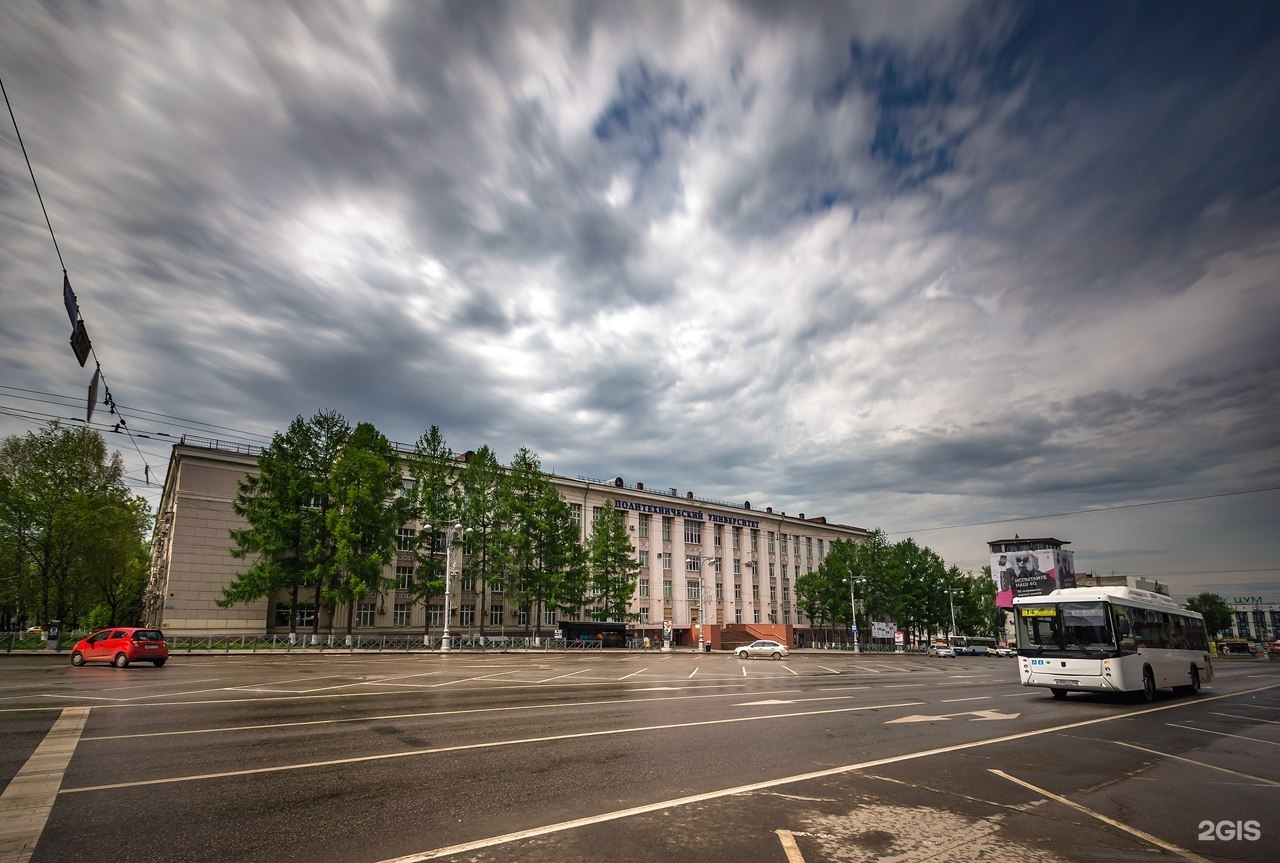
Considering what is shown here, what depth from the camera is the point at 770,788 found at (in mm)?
7117

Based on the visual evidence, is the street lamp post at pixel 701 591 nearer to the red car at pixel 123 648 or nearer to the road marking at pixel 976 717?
the red car at pixel 123 648

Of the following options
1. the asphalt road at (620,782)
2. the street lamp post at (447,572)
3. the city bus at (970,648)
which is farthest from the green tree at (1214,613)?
the asphalt road at (620,782)

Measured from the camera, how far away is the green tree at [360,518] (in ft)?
146

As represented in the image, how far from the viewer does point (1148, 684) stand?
58.7 ft

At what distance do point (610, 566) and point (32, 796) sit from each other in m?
55.3

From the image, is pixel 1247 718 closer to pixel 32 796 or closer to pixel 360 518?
pixel 32 796

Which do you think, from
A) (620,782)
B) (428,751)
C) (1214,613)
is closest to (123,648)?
(428,751)

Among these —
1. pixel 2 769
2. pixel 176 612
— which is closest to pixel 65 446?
pixel 176 612

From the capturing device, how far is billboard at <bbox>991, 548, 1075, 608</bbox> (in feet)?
331

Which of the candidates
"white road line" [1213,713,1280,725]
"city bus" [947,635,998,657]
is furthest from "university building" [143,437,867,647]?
"white road line" [1213,713,1280,725]

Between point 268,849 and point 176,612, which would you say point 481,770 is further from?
point 176,612

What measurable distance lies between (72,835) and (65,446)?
61.5 metres

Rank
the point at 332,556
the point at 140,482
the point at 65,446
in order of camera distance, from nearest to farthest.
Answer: the point at 140,482 → the point at 332,556 → the point at 65,446

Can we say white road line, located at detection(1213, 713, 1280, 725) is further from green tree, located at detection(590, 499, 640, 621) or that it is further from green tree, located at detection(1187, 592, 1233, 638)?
green tree, located at detection(1187, 592, 1233, 638)
